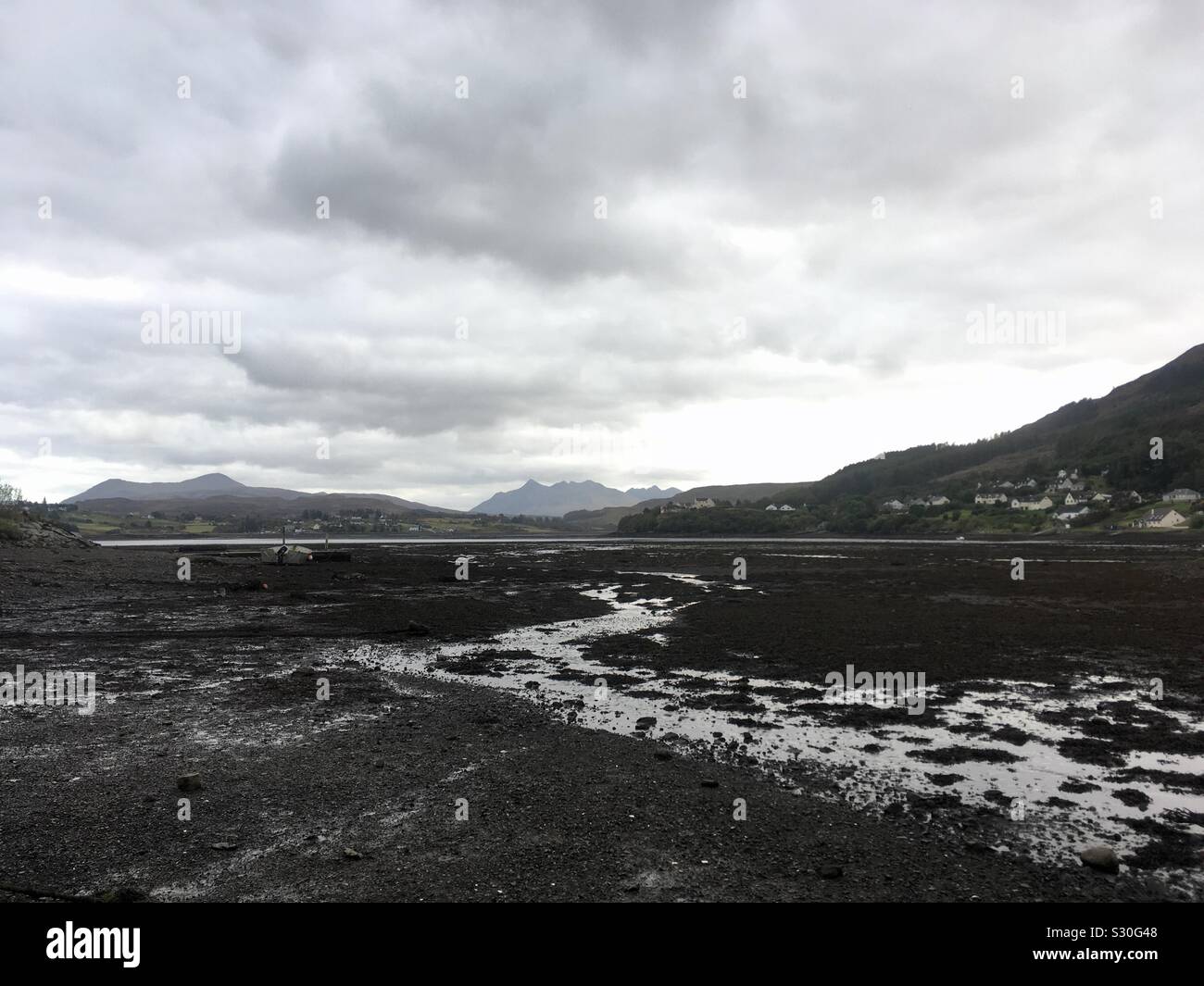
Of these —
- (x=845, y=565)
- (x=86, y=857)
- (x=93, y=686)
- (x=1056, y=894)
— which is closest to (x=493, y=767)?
(x=86, y=857)

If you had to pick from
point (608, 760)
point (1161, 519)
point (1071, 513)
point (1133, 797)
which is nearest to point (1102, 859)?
point (1133, 797)

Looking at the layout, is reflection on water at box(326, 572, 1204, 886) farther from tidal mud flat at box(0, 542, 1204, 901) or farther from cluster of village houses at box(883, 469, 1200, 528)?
cluster of village houses at box(883, 469, 1200, 528)

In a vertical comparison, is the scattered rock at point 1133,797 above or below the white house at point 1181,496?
below

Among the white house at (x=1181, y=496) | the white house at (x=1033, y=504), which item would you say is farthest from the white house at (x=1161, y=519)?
the white house at (x=1033, y=504)

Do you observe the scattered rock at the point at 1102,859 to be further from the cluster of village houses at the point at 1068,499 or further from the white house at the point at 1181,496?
the white house at the point at 1181,496

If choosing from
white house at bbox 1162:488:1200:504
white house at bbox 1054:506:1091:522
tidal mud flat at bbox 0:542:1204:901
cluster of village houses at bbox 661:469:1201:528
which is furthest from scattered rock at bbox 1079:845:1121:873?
white house at bbox 1162:488:1200:504

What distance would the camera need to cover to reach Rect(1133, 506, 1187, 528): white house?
103m

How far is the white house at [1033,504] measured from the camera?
143900 mm

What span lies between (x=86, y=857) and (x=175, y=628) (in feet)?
68.9

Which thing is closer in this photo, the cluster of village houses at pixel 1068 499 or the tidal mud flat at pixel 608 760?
the tidal mud flat at pixel 608 760

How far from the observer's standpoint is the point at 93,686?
16.0 meters

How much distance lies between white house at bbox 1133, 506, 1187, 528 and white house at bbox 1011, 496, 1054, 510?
31.0m
